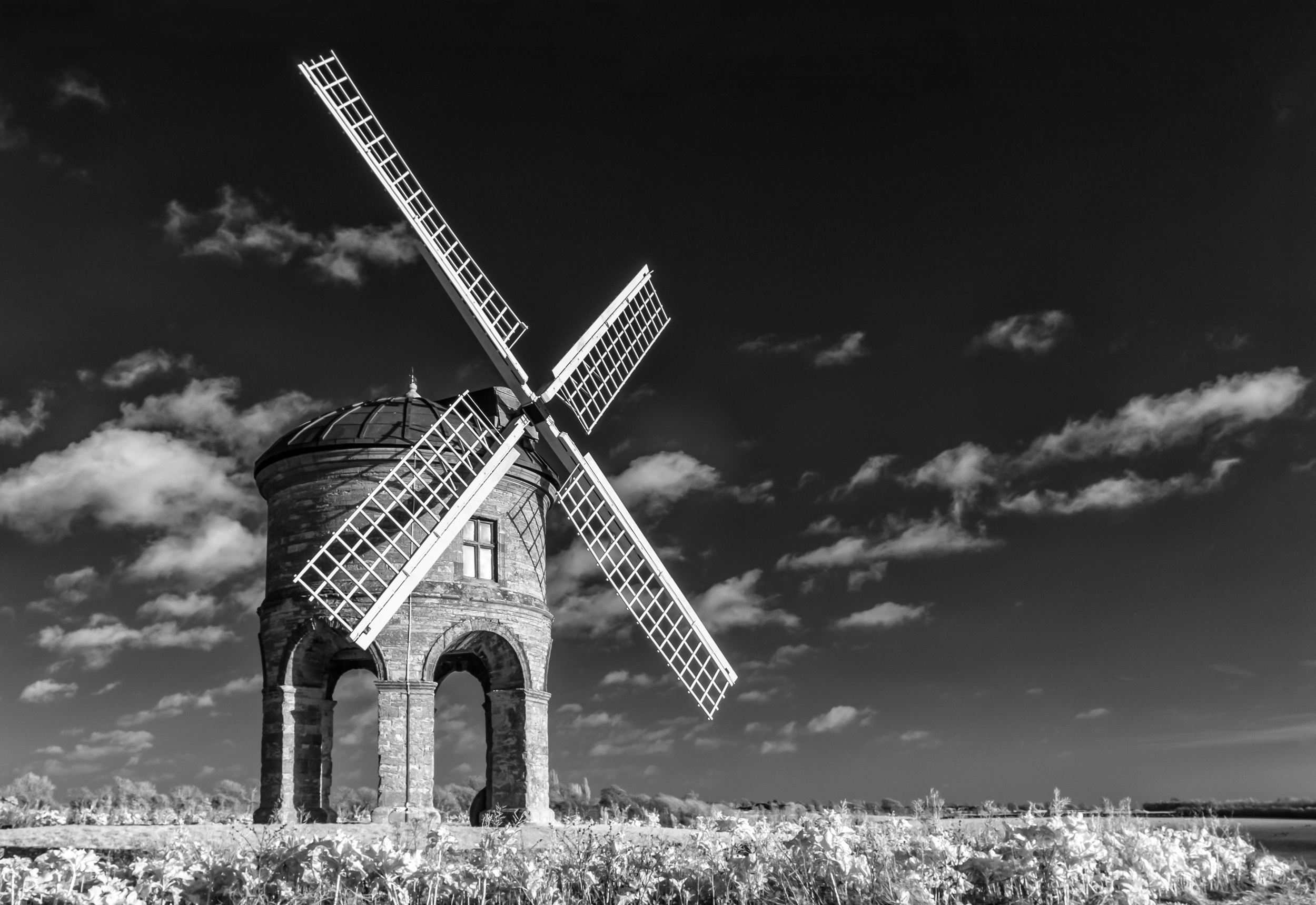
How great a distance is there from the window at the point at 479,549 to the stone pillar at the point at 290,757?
374cm

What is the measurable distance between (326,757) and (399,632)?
3133 millimetres

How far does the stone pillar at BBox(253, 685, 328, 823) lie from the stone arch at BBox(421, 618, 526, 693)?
2475 millimetres

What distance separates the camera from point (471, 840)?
48.3 feet

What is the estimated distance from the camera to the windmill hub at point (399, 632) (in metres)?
20.7

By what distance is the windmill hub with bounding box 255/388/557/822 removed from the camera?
67.8ft

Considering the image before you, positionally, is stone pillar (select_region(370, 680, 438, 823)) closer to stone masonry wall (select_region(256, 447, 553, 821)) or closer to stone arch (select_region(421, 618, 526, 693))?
stone masonry wall (select_region(256, 447, 553, 821))

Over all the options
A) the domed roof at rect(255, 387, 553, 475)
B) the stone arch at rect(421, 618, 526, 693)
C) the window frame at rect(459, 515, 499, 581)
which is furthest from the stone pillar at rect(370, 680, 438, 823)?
the domed roof at rect(255, 387, 553, 475)

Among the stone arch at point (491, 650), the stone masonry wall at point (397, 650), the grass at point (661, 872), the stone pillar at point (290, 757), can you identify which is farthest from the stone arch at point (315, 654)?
the grass at point (661, 872)

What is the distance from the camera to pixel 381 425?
21922 millimetres

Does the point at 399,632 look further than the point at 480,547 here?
No

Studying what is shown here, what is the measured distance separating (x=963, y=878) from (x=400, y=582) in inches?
A: 458

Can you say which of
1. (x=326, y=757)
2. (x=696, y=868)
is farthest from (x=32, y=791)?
(x=696, y=868)

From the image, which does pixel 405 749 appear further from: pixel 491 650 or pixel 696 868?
pixel 696 868

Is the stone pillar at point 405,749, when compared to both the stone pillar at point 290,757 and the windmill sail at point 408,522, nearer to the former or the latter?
the windmill sail at point 408,522
